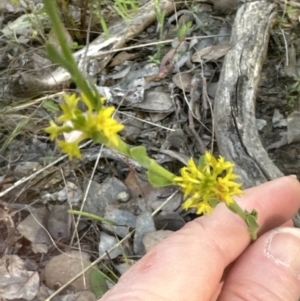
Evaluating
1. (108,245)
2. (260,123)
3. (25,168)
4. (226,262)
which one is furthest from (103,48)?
(226,262)

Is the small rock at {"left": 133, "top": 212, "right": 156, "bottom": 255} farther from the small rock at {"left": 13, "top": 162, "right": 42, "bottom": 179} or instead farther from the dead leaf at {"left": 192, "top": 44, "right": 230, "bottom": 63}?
the dead leaf at {"left": 192, "top": 44, "right": 230, "bottom": 63}

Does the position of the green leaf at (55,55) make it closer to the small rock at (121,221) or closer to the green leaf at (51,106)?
the small rock at (121,221)

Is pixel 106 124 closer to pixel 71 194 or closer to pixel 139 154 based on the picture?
pixel 139 154

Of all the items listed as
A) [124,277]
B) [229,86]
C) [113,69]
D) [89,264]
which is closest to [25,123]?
[113,69]

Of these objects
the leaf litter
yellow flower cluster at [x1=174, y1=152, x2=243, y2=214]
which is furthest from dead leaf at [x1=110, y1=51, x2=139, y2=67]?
yellow flower cluster at [x1=174, y1=152, x2=243, y2=214]

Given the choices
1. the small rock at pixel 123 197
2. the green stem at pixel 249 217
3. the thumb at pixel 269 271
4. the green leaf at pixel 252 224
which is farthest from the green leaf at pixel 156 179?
the small rock at pixel 123 197

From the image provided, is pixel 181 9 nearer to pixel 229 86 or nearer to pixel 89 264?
pixel 229 86
